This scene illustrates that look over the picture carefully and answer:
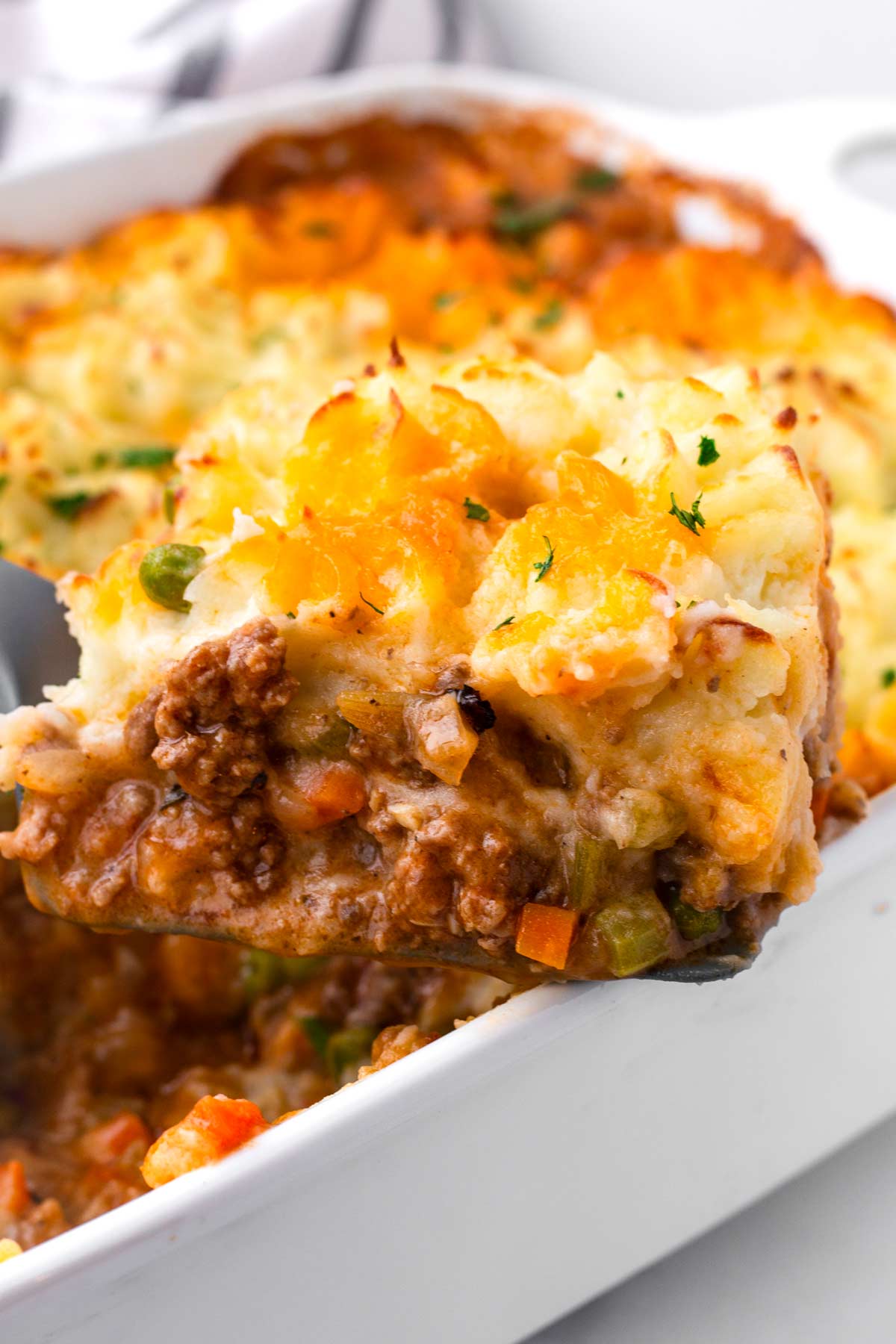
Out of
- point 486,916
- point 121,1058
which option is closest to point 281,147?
point 121,1058

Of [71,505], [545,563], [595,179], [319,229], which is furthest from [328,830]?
[595,179]

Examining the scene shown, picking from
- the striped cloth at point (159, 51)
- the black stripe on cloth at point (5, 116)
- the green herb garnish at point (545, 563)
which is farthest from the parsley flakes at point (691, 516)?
the black stripe on cloth at point (5, 116)

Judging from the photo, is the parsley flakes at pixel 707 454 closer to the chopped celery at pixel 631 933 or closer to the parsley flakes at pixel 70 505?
the chopped celery at pixel 631 933

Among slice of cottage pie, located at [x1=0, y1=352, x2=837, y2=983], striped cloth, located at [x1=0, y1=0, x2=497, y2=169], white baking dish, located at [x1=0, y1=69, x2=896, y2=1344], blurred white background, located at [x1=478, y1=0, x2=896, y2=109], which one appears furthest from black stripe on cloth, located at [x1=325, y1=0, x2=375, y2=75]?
white baking dish, located at [x1=0, y1=69, x2=896, y2=1344]

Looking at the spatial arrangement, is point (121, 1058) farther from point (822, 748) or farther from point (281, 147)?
point (281, 147)

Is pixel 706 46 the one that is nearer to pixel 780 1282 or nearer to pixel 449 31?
pixel 449 31

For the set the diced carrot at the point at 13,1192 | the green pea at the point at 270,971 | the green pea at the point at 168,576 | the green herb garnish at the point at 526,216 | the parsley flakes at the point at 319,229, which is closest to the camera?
the green pea at the point at 168,576

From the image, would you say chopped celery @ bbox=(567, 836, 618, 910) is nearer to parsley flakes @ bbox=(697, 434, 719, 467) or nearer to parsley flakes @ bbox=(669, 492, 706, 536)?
parsley flakes @ bbox=(669, 492, 706, 536)
